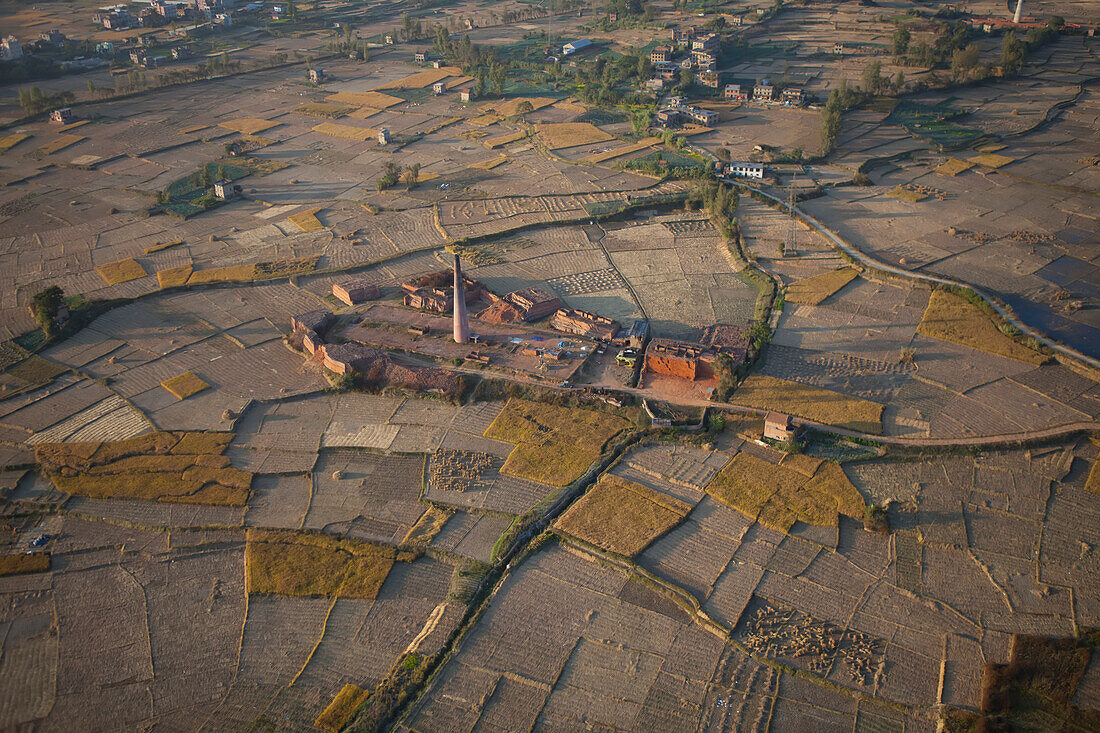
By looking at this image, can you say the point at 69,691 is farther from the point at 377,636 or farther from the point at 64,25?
the point at 64,25

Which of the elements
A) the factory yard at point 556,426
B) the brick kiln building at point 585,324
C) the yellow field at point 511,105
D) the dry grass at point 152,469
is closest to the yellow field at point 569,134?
the factory yard at point 556,426

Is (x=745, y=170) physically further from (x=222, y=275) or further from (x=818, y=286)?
(x=222, y=275)

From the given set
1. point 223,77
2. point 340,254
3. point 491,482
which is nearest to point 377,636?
point 491,482

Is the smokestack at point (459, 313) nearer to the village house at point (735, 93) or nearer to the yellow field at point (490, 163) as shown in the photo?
the yellow field at point (490, 163)

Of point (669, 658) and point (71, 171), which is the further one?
point (71, 171)

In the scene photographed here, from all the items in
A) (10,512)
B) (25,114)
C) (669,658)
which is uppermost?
(25,114)

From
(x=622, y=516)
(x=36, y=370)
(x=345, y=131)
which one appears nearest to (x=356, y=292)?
(x=36, y=370)
